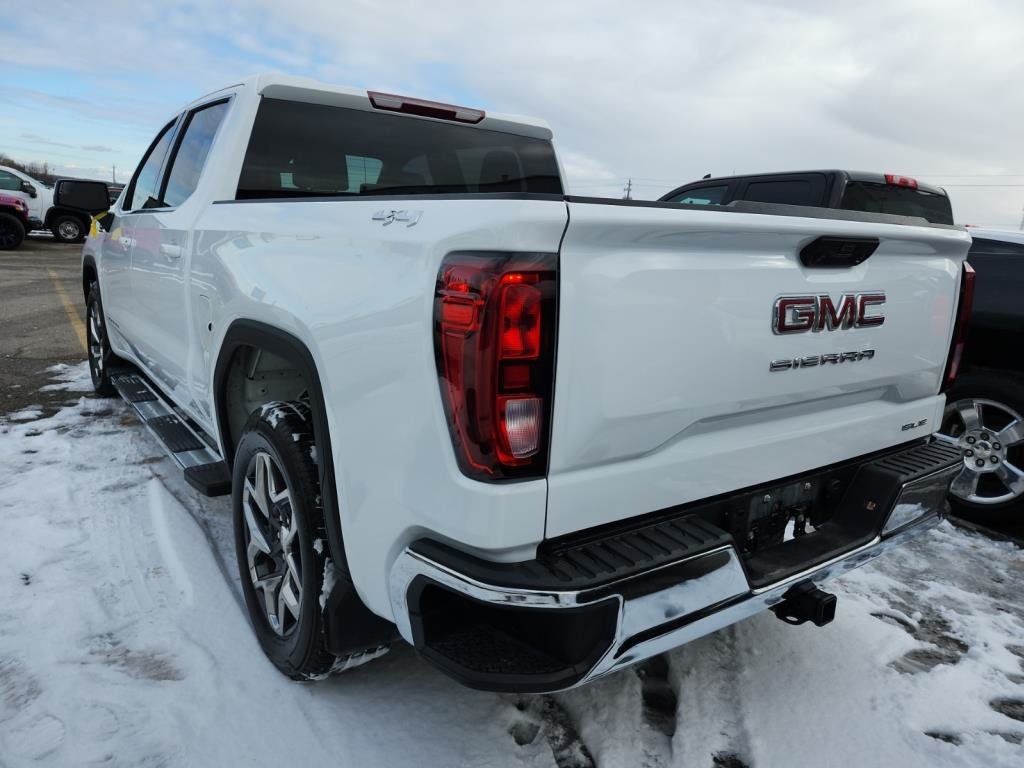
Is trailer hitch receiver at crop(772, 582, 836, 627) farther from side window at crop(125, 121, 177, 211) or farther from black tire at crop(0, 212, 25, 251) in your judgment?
black tire at crop(0, 212, 25, 251)

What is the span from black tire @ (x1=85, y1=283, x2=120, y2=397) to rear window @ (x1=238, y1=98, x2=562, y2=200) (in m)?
2.95

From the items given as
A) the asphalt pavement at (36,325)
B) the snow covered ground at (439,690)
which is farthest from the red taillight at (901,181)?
the asphalt pavement at (36,325)

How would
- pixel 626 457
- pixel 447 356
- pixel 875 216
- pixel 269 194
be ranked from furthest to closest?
1. pixel 269 194
2. pixel 875 216
3. pixel 626 457
4. pixel 447 356

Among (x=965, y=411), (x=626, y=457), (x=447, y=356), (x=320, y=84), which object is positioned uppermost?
(x=320, y=84)

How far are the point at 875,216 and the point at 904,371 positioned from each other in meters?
0.53

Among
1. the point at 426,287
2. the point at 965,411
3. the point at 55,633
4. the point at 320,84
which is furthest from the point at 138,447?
the point at 965,411

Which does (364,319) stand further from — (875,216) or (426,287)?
(875,216)

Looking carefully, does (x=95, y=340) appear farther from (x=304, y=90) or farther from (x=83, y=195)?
(x=304, y=90)

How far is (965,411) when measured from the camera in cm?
422

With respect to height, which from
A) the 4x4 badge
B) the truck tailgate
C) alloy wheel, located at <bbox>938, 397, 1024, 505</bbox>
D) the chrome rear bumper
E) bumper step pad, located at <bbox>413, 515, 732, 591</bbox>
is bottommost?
alloy wheel, located at <bbox>938, 397, 1024, 505</bbox>

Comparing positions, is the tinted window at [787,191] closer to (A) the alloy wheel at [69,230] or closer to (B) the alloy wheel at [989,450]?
(B) the alloy wheel at [989,450]

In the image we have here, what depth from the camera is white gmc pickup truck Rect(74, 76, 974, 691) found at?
5.23 feet

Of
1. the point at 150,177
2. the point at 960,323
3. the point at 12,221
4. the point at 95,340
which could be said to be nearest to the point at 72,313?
the point at 95,340

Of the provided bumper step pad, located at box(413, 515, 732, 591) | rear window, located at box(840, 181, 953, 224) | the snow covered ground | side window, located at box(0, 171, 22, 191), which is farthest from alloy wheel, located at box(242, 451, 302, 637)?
side window, located at box(0, 171, 22, 191)
